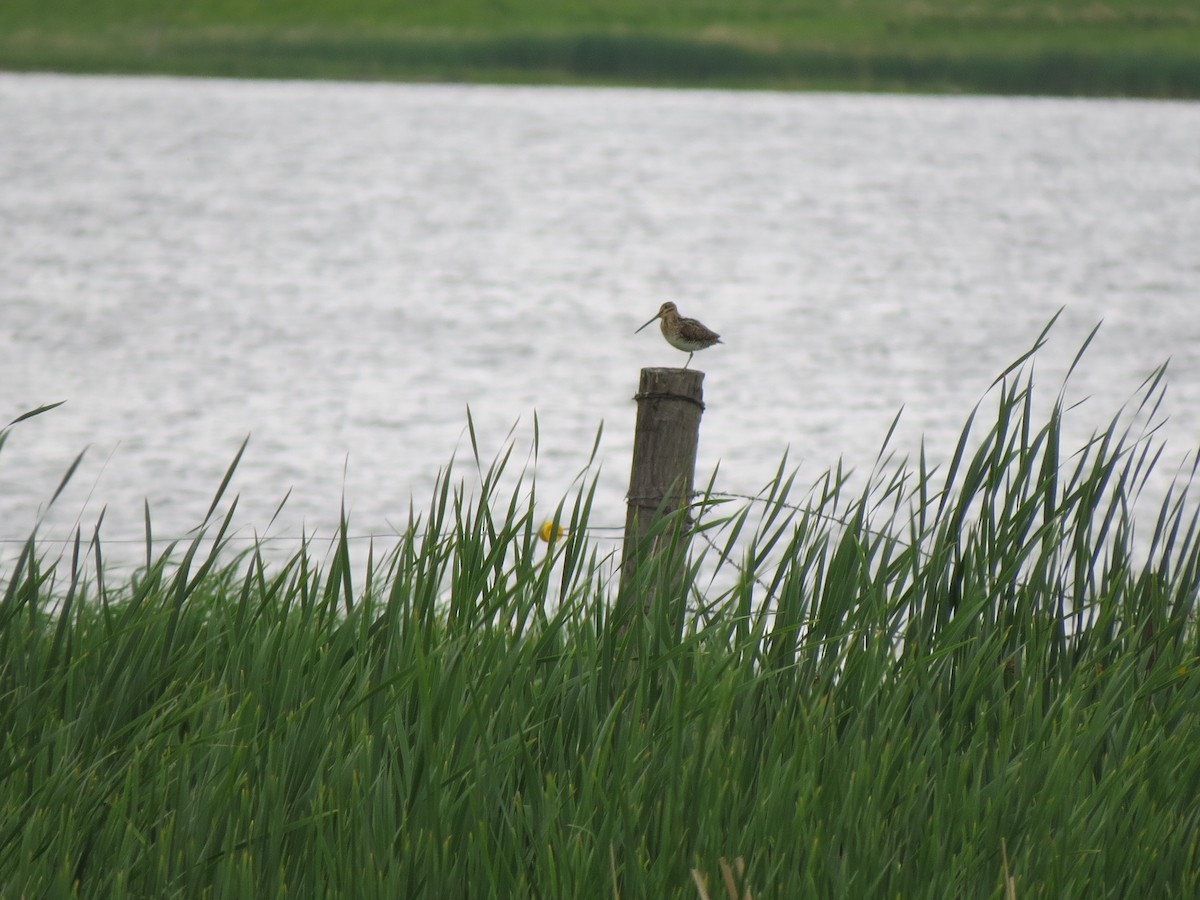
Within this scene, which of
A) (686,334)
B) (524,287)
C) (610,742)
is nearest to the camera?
(610,742)

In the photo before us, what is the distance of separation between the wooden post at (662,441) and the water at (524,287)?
299 mm

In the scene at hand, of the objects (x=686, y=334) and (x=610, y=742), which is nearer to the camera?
(x=610, y=742)

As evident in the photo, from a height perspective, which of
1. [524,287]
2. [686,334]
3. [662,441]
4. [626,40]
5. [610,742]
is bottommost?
[524,287]

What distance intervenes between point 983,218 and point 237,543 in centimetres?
2443

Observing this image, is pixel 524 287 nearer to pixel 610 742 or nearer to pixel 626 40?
pixel 626 40

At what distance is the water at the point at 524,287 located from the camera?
12.5 metres

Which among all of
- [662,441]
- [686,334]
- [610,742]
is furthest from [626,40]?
[610,742]

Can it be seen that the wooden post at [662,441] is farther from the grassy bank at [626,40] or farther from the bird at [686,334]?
the grassy bank at [626,40]

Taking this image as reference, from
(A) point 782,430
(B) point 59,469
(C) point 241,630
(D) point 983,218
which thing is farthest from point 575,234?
(C) point 241,630

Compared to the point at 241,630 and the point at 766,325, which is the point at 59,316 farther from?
the point at 241,630

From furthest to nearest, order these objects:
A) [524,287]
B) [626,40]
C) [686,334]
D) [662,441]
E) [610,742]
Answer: [626,40] → [524,287] → [686,334] → [662,441] → [610,742]

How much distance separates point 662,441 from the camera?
11.7 feet

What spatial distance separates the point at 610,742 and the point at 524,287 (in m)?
20.3

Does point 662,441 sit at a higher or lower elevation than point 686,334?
lower
